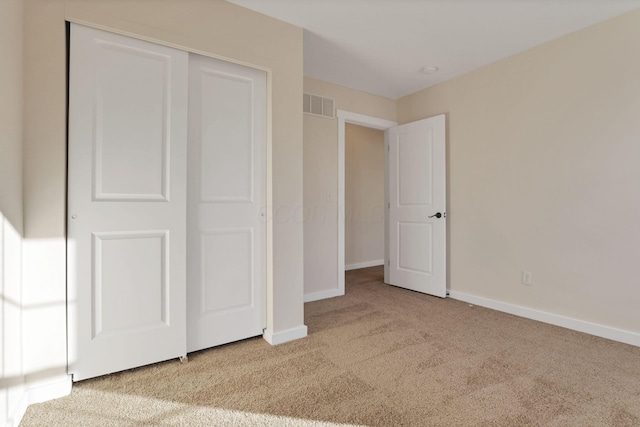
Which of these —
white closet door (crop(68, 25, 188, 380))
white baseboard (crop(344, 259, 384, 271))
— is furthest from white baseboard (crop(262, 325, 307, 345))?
white baseboard (crop(344, 259, 384, 271))

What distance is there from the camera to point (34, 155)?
1644 millimetres

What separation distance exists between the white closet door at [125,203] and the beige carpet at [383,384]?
0.86 feet

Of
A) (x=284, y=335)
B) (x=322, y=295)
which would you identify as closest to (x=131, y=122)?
(x=284, y=335)

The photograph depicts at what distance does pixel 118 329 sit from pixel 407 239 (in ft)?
10.3

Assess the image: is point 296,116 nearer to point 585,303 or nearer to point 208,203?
point 208,203

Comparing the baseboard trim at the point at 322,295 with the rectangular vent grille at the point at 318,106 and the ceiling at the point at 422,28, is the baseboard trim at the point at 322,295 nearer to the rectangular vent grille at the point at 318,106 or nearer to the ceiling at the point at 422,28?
the rectangular vent grille at the point at 318,106

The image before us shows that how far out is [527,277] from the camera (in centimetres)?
296

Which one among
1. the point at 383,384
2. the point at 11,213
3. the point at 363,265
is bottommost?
the point at 383,384

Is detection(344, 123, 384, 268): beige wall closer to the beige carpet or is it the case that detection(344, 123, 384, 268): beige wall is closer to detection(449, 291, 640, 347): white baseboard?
detection(449, 291, 640, 347): white baseboard

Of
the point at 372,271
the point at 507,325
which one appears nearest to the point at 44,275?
the point at 507,325

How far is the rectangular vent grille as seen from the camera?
140 inches

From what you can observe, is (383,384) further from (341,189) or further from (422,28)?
(422,28)

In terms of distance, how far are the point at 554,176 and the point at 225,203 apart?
285cm

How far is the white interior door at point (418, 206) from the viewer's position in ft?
11.8
